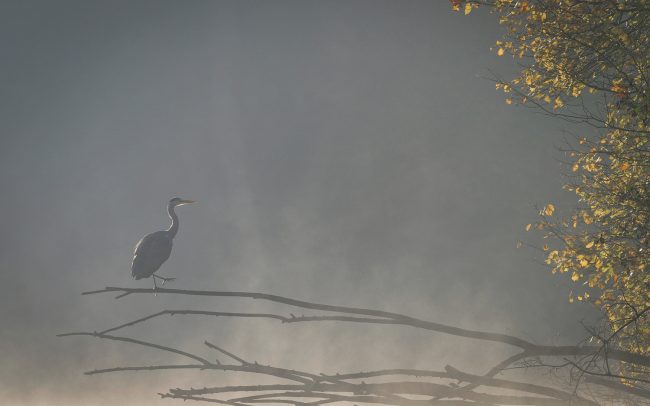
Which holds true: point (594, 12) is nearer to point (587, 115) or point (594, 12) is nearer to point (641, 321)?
point (587, 115)

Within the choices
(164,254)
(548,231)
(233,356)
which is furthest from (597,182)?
(164,254)

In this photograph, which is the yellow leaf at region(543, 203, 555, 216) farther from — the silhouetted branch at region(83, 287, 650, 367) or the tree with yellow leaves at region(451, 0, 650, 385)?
the silhouetted branch at region(83, 287, 650, 367)

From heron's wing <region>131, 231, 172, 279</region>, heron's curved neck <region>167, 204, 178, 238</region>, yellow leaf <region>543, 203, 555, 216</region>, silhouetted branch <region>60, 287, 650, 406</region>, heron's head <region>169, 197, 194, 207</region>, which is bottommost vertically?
silhouetted branch <region>60, 287, 650, 406</region>

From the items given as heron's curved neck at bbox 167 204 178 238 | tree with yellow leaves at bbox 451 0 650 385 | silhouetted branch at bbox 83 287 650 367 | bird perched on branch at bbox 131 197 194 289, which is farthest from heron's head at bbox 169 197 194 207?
silhouetted branch at bbox 83 287 650 367

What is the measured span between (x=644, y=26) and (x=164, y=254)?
44.2ft

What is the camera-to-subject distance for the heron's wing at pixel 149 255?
62.0 feet

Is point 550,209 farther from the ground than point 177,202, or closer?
closer

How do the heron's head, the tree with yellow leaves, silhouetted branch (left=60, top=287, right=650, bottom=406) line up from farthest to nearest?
the heron's head, the tree with yellow leaves, silhouetted branch (left=60, top=287, right=650, bottom=406)

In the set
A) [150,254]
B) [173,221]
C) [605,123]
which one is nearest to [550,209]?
[605,123]

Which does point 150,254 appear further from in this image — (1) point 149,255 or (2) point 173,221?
(2) point 173,221

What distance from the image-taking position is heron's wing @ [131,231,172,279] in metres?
18.9

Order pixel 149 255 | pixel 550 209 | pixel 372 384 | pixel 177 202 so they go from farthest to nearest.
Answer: pixel 177 202 → pixel 149 255 → pixel 550 209 → pixel 372 384

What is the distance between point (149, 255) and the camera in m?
19.0

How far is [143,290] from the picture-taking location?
640 centimetres
